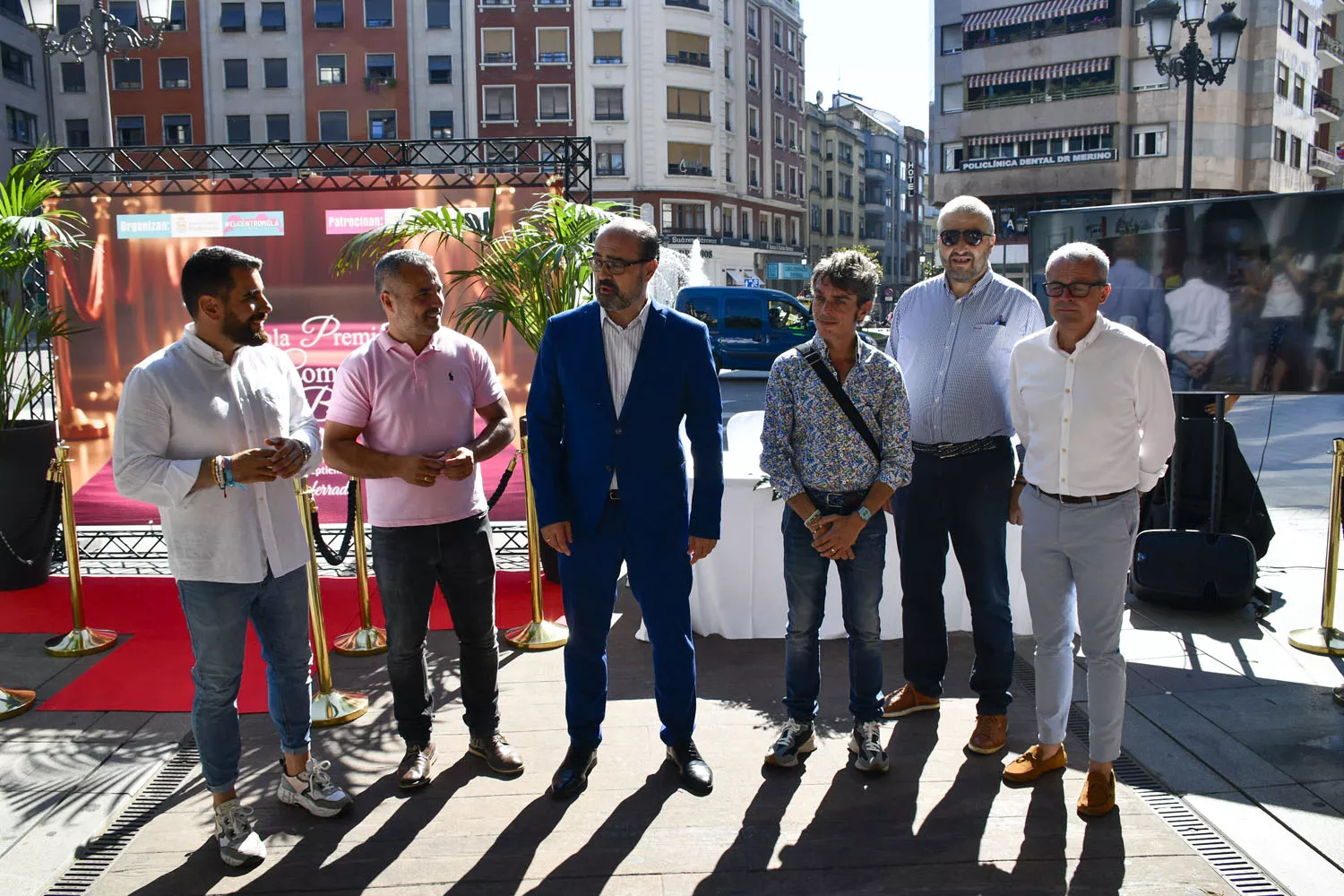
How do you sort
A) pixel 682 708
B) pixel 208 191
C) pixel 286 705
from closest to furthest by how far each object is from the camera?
pixel 286 705 < pixel 682 708 < pixel 208 191

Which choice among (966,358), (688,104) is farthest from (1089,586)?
(688,104)

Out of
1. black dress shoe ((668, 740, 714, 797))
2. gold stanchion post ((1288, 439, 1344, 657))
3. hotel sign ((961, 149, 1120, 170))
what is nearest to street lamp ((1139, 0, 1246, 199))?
gold stanchion post ((1288, 439, 1344, 657))

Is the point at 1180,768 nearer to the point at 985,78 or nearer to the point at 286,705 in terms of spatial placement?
the point at 286,705

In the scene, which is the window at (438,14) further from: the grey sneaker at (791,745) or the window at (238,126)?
the grey sneaker at (791,745)

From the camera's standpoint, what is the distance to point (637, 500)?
11.2 ft

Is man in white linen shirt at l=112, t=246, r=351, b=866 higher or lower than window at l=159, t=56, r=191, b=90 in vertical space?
lower

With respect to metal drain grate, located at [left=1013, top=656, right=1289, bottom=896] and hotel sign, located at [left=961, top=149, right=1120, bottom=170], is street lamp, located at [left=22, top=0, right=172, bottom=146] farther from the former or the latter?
hotel sign, located at [left=961, top=149, right=1120, bottom=170]

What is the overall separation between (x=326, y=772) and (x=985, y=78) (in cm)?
4314

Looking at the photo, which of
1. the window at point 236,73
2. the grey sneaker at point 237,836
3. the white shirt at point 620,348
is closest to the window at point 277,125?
the window at point 236,73

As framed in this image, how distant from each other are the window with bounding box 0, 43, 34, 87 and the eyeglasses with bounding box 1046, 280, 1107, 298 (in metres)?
47.3

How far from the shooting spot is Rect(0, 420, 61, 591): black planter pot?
638 cm

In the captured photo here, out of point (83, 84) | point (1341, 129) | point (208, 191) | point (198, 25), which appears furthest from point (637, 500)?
point (1341, 129)

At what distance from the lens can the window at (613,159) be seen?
43.9 meters

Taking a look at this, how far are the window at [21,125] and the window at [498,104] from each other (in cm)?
1727
